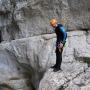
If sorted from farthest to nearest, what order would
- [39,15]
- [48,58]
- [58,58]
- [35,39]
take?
[39,15]
[35,39]
[48,58]
[58,58]

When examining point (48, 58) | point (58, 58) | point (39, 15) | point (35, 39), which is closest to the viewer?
point (58, 58)

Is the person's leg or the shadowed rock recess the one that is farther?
the shadowed rock recess

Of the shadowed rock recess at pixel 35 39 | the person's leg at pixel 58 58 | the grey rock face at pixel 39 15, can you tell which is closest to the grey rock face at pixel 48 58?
the shadowed rock recess at pixel 35 39

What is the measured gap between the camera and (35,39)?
12750 millimetres

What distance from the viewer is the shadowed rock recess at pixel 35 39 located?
465 inches

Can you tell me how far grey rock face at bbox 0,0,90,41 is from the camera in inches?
500

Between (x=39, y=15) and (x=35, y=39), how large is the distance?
4.35 ft

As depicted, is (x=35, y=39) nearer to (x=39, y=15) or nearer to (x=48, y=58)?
(x=39, y=15)

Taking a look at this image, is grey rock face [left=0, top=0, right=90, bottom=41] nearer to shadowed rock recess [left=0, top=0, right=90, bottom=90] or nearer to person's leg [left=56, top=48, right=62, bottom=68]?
shadowed rock recess [left=0, top=0, right=90, bottom=90]

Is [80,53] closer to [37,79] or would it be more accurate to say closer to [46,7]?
[37,79]

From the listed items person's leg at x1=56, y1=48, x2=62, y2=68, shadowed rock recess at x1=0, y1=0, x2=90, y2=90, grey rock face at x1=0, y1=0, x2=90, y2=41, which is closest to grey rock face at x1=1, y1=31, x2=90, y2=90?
shadowed rock recess at x1=0, y1=0, x2=90, y2=90

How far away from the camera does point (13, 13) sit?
1416 cm

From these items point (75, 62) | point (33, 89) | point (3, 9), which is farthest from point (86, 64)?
→ point (3, 9)

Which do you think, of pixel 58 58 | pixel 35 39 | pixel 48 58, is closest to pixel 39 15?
pixel 35 39
